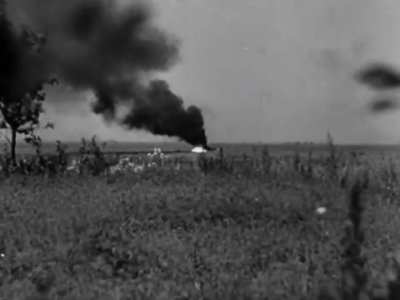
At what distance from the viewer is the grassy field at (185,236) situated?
24.5 ft

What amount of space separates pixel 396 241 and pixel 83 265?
524cm

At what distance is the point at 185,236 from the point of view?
10695 mm

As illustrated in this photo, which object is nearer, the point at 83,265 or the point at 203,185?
the point at 83,265

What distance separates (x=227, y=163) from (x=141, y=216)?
863 cm

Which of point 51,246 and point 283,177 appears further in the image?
point 283,177

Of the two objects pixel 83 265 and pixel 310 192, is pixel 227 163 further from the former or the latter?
pixel 83 265

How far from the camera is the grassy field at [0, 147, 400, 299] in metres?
7.46

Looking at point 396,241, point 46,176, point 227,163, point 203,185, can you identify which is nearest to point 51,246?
point 396,241

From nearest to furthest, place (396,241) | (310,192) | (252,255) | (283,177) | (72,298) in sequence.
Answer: (72,298), (252,255), (396,241), (310,192), (283,177)

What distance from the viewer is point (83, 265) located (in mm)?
8633

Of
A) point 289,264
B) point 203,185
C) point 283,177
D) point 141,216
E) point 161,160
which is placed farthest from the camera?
point 161,160

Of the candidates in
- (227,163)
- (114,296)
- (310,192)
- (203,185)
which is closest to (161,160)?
(227,163)

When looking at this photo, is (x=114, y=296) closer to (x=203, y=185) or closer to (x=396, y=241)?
(x=396, y=241)

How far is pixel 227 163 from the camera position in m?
20.6
